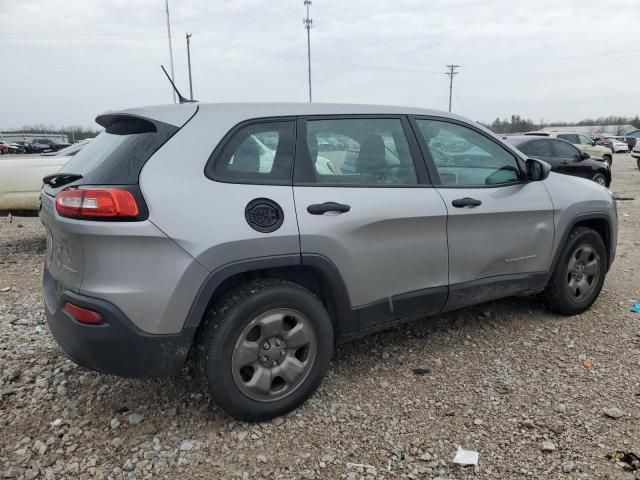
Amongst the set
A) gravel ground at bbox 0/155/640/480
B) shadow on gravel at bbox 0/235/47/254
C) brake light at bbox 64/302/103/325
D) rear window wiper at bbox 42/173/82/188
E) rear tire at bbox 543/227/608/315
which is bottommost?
gravel ground at bbox 0/155/640/480

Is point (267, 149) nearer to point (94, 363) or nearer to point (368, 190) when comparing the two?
point (368, 190)

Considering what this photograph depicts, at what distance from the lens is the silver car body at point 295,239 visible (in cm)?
232

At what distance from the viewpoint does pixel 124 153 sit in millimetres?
2482

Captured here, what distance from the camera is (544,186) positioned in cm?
380

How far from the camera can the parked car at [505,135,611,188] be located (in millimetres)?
11945

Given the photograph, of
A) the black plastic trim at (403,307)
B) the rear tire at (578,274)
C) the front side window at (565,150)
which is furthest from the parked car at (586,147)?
the black plastic trim at (403,307)

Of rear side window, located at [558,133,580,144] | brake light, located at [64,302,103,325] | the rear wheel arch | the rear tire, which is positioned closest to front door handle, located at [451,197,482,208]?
the rear wheel arch

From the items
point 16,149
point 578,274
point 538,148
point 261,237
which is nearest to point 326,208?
point 261,237

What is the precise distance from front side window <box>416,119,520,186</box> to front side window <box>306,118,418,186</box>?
0.22 metres

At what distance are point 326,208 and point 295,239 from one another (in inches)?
10.0

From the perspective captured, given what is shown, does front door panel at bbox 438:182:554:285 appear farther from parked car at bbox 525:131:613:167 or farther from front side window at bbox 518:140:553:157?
parked car at bbox 525:131:613:167

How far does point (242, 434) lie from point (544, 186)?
9.09 feet

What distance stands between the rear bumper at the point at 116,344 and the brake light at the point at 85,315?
0.02 metres

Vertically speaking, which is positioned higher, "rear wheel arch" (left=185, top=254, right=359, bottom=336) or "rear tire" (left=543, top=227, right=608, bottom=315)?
"rear wheel arch" (left=185, top=254, right=359, bottom=336)
